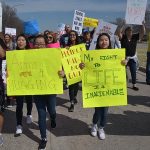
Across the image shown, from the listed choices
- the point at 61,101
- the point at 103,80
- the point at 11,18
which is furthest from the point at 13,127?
the point at 11,18

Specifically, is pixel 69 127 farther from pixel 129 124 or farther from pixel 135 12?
pixel 135 12

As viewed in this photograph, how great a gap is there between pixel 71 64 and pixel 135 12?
434 centimetres

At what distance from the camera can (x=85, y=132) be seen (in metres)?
7.16

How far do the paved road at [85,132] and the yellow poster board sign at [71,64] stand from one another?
3.00ft

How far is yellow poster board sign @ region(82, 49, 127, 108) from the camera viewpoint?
6617mm

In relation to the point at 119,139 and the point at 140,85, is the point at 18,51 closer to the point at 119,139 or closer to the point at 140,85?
the point at 119,139


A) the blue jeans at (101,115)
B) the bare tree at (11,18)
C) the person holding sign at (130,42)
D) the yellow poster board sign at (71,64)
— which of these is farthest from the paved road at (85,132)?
the bare tree at (11,18)

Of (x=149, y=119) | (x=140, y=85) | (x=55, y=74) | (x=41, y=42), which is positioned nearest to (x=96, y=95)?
(x=55, y=74)

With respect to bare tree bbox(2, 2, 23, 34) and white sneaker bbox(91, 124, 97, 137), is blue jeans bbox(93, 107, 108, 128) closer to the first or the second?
white sneaker bbox(91, 124, 97, 137)

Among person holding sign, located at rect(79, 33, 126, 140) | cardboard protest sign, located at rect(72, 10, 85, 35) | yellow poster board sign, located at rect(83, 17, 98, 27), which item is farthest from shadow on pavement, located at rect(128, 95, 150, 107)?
yellow poster board sign, located at rect(83, 17, 98, 27)

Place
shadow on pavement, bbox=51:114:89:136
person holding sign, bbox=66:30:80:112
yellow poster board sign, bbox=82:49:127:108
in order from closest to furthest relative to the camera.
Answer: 1. yellow poster board sign, bbox=82:49:127:108
2. shadow on pavement, bbox=51:114:89:136
3. person holding sign, bbox=66:30:80:112

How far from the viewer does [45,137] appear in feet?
21.0

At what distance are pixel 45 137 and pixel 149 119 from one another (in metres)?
2.47

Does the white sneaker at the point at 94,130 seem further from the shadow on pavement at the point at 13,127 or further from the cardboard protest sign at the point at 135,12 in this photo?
the cardboard protest sign at the point at 135,12
